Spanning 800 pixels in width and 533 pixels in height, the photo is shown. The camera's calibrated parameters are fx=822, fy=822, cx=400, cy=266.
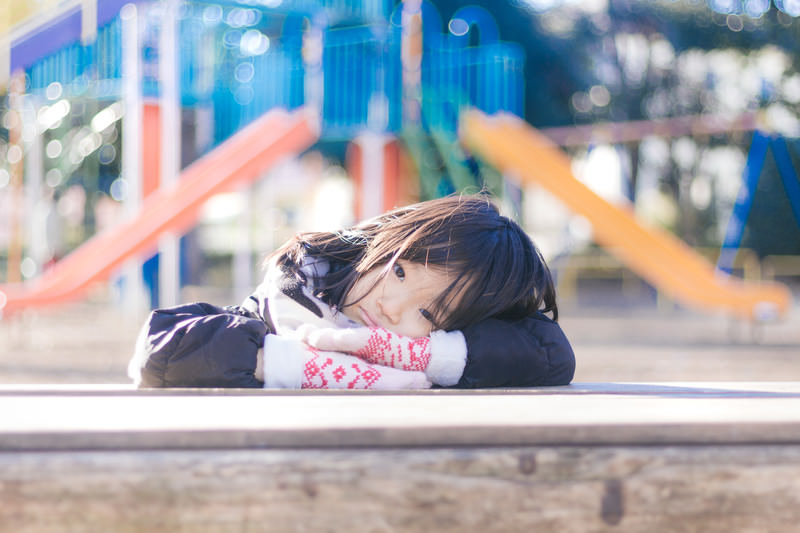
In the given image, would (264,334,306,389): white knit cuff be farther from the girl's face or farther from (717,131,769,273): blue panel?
(717,131,769,273): blue panel

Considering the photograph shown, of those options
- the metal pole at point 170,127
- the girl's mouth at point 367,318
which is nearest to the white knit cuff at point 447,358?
the girl's mouth at point 367,318

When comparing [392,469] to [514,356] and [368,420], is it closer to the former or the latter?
[368,420]

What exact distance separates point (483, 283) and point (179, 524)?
70cm

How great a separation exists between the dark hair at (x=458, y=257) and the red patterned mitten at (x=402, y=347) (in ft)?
0.20

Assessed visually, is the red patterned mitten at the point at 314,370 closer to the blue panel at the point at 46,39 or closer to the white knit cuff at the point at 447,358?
the white knit cuff at the point at 447,358

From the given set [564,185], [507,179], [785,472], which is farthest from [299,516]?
[507,179]

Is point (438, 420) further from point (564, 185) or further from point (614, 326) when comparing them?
point (614, 326)

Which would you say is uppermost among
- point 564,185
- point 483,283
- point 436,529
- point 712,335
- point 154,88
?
point 154,88

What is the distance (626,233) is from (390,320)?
534 centimetres

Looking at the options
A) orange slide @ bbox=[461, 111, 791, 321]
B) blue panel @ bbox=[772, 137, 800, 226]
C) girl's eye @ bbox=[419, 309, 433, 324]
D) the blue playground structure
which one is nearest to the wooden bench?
girl's eye @ bbox=[419, 309, 433, 324]

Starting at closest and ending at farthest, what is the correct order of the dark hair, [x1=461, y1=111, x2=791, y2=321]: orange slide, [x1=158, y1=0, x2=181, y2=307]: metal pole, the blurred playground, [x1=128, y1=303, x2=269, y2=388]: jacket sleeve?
[x1=128, y1=303, x2=269, y2=388]: jacket sleeve → the dark hair → the blurred playground → [x1=461, y1=111, x2=791, y2=321]: orange slide → [x1=158, y1=0, x2=181, y2=307]: metal pole

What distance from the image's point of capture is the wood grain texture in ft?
2.26

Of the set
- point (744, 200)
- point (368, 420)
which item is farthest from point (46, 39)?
point (368, 420)

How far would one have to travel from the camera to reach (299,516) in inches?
27.8
